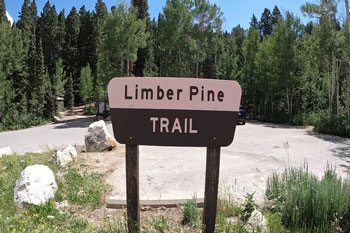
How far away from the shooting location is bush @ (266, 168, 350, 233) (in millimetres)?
3143

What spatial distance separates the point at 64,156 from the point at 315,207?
517 cm

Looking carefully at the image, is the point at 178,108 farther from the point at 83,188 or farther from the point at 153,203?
the point at 83,188

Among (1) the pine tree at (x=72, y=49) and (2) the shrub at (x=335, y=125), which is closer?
(2) the shrub at (x=335, y=125)

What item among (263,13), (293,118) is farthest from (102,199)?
(263,13)

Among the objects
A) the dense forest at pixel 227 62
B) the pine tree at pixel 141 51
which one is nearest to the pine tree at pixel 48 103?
the dense forest at pixel 227 62

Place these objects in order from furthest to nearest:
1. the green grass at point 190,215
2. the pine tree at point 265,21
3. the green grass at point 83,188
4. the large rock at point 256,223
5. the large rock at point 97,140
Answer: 1. the pine tree at point 265,21
2. the large rock at point 97,140
3. the green grass at point 83,188
4. the green grass at point 190,215
5. the large rock at point 256,223

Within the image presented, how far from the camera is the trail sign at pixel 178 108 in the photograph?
103 inches

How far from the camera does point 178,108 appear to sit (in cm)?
262

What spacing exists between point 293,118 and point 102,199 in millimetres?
19083

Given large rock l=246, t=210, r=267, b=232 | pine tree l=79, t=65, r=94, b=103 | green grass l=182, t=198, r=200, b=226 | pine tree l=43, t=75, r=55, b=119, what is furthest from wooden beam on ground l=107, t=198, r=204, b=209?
pine tree l=79, t=65, r=94, b=103

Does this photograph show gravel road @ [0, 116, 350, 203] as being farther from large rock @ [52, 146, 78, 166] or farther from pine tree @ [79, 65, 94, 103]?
pine tree @ [79, 65, 94, 103]

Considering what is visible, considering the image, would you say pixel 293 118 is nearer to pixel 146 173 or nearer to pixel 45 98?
pixel 146 173

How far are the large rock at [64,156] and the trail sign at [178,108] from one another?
13.8ft

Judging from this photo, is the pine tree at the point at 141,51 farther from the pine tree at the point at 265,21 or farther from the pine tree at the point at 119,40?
the pine tree at the point at 265,21
